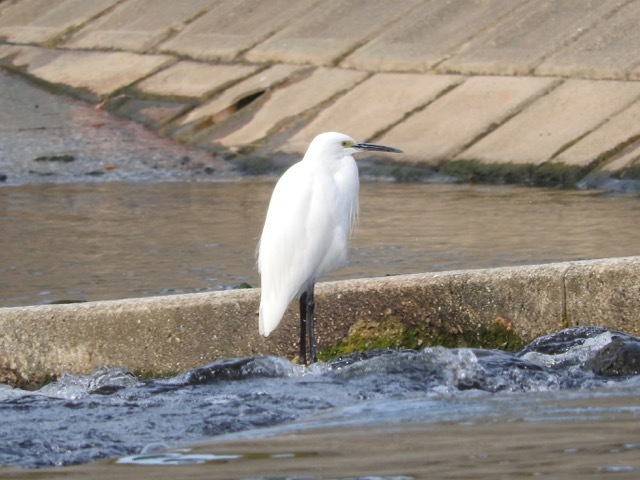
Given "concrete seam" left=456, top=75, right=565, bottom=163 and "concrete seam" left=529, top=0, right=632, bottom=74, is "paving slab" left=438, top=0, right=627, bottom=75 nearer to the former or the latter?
"concrete seam" left=529, top=0, right=632, bottom=74

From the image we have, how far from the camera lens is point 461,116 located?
12477 millimetres

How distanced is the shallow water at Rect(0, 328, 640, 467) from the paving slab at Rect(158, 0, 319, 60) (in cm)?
919

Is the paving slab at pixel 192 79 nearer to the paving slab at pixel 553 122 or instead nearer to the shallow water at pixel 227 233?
the shallow water at pixel 227 233

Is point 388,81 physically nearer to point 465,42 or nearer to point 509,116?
point 465,42

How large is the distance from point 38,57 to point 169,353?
1075 centimetres

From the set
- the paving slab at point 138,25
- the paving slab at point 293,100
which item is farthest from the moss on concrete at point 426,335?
the paving slab at point 138,25

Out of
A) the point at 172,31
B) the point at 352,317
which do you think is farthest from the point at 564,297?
the point at 172,31

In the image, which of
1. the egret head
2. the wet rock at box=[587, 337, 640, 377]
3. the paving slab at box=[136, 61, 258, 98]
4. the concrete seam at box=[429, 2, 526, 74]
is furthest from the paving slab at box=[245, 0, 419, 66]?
the wet rock at box=[587, 337, 640, 377]

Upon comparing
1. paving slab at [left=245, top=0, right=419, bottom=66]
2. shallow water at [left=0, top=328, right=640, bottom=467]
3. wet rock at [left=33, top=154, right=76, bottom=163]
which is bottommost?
shallow water at [left=0, top=328, right=640, bottom=467]

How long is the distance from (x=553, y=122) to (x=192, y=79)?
4184 millimetres

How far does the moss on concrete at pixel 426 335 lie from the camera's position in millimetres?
6680

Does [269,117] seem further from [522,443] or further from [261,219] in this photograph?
[522,443]

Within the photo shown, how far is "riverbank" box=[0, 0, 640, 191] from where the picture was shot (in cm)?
1180

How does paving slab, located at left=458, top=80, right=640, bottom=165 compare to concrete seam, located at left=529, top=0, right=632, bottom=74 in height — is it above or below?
below
